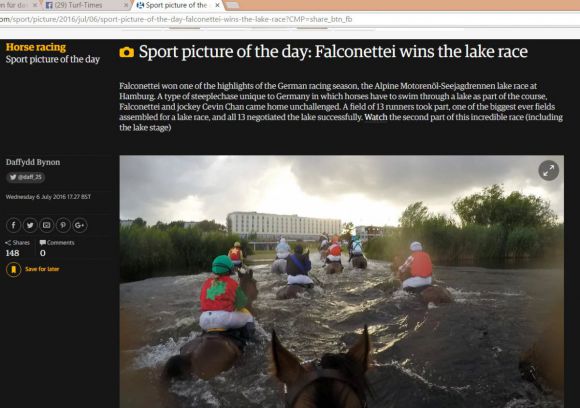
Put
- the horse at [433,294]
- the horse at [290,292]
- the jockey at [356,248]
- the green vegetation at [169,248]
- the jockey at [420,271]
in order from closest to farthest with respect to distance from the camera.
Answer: the horse at [433,294] → the jockey at [420,271] → the horse at [290,292] → the green vegetation at [169,248] → the jockey at [356,248]

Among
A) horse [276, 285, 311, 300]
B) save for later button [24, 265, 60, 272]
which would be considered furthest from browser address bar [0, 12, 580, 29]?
horse [276, 285, 311, 300]

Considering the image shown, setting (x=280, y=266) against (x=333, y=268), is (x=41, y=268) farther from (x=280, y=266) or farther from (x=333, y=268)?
(x=333, y=268)

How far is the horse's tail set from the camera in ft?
14.6

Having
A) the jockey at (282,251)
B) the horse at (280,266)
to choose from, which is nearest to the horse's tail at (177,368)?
the horse at (280,266)

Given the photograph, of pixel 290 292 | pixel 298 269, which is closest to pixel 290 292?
pixel 290 292

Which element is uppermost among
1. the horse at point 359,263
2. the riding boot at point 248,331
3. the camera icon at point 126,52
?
the camera icon at point 126,52

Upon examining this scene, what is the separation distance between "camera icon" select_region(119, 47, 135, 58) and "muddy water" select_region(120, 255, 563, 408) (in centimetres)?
453

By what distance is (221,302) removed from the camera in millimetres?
5457

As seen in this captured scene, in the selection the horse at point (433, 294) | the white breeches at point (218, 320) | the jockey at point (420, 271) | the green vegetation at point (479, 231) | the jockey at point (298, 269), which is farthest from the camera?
the green vegetation at point (479, 231)

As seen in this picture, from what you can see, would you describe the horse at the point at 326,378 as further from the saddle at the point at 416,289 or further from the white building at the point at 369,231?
the white building at the point at 369,231

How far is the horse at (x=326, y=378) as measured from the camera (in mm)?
1899

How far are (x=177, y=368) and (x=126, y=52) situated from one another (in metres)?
4.88

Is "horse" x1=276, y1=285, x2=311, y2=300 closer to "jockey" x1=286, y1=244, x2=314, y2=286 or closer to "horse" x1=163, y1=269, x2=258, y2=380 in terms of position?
"jockey" x1=286, y1=244, x2=314, y2=286

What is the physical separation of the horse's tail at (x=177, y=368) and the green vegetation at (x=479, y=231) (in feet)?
51.0
